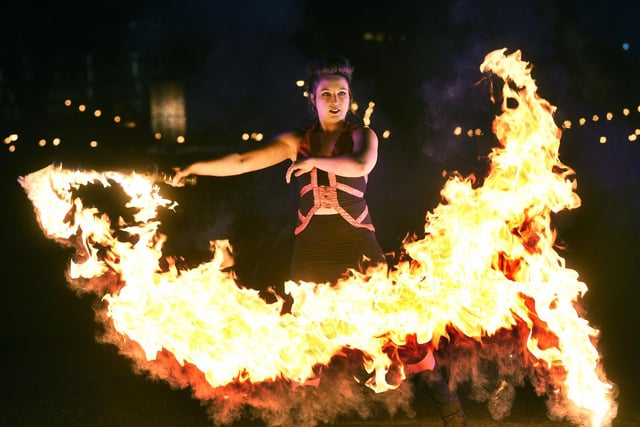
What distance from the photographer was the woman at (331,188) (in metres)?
5.02

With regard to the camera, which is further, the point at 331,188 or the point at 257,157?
the point at 257,157

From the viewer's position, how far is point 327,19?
36.3ft

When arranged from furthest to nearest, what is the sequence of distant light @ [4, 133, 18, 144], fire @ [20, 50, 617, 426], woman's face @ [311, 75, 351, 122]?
distant light @ [4, 133, 18, 144], woman's face @ [311, 75, 351, 122], fire @ [20, 50, 617, 426]

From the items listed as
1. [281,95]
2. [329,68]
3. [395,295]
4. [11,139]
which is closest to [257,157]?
[329,68]

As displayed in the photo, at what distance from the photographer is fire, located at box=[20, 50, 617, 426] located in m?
4.62

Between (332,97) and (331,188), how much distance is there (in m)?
0.54

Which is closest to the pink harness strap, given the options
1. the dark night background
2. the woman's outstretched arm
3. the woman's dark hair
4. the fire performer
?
the fire performer

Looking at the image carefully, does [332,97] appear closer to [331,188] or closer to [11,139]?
[331,188]

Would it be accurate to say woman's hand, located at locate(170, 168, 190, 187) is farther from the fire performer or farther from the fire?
the fire

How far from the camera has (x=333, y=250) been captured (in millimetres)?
5031

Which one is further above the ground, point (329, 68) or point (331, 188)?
point (329, 68)

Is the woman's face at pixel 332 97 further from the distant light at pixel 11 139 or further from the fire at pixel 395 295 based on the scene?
the distant light at pixel 11 139

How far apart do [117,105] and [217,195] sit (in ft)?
6.77


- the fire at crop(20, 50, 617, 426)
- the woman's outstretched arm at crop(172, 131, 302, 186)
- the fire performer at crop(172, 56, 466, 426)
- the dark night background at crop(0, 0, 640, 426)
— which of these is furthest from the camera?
the dark night background at crop(0, 0, 640, 426)
